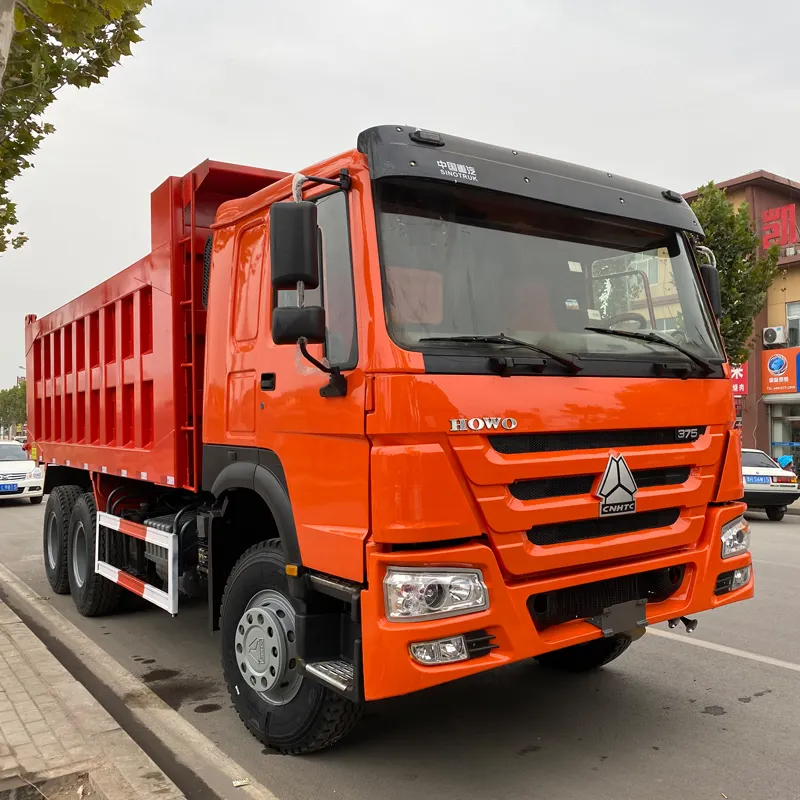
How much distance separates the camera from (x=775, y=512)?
14109 mm

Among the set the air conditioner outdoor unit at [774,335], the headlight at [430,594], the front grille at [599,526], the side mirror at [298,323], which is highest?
the air conditioner outdoor unit at [774,335]

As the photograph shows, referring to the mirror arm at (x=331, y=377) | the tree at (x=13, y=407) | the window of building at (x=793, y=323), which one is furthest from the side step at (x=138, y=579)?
the tree at (x=13, y=407)

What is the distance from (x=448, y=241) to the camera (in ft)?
11.1

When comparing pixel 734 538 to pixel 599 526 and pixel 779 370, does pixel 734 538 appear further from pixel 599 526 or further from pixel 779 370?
pixel 779 370

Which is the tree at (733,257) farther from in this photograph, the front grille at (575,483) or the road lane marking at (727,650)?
the front grille at (575,483)

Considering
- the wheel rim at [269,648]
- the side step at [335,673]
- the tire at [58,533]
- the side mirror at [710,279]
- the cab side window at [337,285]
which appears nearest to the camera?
the side step at [335,673]

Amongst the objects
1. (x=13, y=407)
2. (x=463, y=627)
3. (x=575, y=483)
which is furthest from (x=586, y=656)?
(x=13, y=407)

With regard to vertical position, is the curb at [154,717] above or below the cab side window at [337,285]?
below

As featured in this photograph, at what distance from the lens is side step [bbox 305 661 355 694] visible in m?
3.10

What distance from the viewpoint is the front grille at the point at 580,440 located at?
10.5ft

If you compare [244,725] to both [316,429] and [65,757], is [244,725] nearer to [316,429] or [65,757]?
[65,757]

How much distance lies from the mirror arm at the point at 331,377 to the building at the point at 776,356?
20.9 m

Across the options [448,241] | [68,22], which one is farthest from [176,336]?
[448,241]

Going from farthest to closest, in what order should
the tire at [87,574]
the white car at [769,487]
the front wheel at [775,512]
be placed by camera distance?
the front wheel at [775,512] < the white car at [769,487] < the tire at [87,574]
